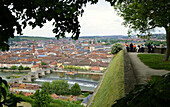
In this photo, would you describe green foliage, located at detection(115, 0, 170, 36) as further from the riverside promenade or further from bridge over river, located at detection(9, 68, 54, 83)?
bridge over river, located at detection(9, 68, 54, 83)

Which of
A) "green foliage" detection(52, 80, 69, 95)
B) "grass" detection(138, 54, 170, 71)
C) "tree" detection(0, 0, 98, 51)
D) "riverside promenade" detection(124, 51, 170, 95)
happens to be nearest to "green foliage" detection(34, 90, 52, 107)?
"grass" detection(138, 54, 170, 71)

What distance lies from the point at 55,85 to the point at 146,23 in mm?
36629

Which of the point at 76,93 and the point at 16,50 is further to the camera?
the point at 16,50

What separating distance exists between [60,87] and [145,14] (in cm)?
3721

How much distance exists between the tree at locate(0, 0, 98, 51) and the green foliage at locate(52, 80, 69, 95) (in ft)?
133

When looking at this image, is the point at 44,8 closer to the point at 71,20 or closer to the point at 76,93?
the point at 71,20

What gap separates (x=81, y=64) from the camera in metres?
77.2

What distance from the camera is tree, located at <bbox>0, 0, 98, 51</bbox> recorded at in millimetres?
1806

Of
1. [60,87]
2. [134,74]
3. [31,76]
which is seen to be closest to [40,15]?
[134,74]

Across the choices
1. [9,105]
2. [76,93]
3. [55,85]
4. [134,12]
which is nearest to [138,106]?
[9,105]

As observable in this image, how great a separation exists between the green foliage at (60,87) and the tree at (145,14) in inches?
1377

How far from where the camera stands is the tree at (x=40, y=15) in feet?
5.92

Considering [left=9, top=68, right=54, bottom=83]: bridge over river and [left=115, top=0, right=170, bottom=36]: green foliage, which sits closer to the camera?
[left=115, top=0, right=170, bottom=36]: green foliage

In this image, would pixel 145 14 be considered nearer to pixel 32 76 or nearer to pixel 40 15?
pixel 40 15
